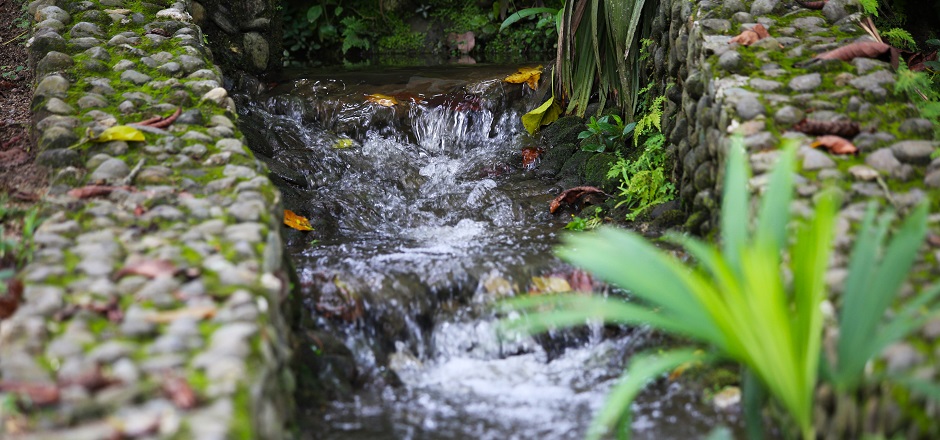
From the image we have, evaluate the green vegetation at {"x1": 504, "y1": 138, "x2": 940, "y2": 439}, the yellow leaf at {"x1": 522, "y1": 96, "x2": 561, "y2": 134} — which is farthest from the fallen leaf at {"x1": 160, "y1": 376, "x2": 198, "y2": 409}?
the yellow leaf at {"x1": 522, "y1": 96, "x2": 561, "y2": 134}

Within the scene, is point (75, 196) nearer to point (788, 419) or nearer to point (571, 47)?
point (788, 419)

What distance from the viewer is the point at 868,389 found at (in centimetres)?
203

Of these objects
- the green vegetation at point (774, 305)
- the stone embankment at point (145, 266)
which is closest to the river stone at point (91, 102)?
the stone embankment at point (145, 266)

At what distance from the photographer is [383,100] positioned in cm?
578

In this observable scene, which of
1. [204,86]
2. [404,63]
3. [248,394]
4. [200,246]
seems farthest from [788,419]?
[404,63]

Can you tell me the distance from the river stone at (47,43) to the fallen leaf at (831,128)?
337 centimetres

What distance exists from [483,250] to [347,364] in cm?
106

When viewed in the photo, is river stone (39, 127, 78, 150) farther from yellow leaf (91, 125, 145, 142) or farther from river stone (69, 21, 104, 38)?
river stone (69, 21, 104, 38)

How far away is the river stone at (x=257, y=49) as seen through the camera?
5.99 meters

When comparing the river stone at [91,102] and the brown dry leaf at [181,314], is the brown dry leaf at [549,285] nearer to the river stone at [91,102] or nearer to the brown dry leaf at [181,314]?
the brown dry leaf at [181,314]

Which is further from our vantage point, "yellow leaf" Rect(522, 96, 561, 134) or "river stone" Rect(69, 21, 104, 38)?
"yellow leaf" Rect(522, 96, 561, 134)

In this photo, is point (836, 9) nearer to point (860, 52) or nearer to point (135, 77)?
point (860, 52)

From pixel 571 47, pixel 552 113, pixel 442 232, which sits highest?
pixel 571 47

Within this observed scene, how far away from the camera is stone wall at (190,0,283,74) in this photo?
5.75 m
